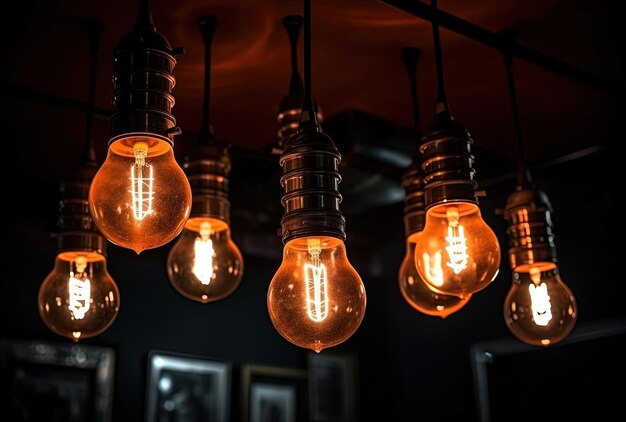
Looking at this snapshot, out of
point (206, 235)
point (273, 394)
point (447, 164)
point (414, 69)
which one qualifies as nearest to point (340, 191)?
point (273, 394)

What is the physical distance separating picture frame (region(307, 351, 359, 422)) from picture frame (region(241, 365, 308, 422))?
0.06 m

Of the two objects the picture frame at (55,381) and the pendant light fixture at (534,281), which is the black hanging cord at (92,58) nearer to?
the pendant light fixture at (534,281)

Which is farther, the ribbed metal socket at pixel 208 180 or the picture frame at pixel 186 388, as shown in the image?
the picture frame at pixel 186 388

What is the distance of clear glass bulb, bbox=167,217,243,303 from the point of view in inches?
76.2

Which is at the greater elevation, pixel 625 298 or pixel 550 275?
pixel 625 298

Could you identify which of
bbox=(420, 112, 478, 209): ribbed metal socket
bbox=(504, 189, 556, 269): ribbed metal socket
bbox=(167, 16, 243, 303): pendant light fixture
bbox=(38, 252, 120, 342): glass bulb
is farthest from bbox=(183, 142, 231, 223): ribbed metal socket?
bbox=(504, 189, 556, 269): ribbed metal socket

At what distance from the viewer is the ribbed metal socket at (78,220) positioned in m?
1.84

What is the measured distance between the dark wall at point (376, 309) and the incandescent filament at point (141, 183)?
195 centimetres

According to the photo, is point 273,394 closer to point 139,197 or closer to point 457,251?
point 457,251

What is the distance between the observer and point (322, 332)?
1.33 meters

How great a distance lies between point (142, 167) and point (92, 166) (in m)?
0.60

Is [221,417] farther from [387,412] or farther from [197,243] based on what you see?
[197,243]

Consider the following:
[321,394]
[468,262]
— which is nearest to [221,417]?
[321,394]

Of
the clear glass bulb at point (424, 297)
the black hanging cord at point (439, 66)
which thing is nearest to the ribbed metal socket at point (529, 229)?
the clear glass bulb at point (424, 297)
